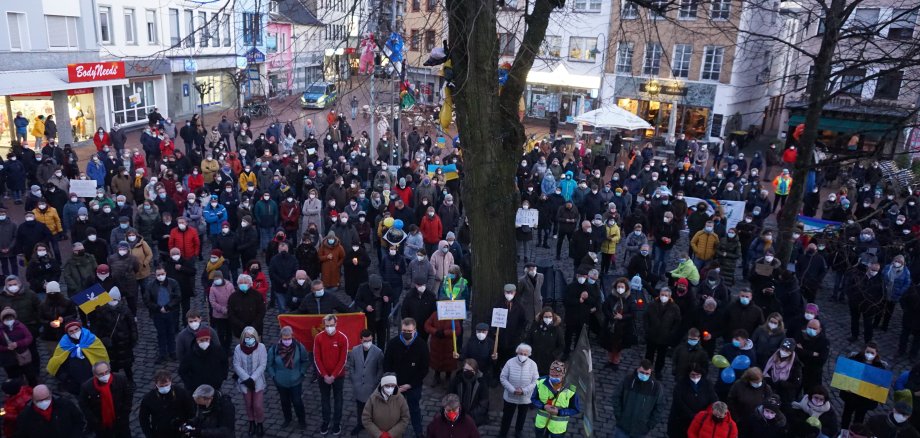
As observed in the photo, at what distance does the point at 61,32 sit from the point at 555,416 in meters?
27.7

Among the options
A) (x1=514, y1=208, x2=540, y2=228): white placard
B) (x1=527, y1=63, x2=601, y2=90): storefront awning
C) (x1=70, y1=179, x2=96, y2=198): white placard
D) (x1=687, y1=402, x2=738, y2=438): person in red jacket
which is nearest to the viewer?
(x1=687, y1=402, x2=738, y2=438): person in red jacket

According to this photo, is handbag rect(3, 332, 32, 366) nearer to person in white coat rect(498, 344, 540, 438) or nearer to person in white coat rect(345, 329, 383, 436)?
person in white coat rect(345, 329, 383, 436)

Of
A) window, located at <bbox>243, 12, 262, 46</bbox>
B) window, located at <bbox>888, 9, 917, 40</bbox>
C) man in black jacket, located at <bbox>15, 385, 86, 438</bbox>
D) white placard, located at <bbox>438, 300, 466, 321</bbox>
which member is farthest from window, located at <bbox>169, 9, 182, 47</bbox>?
window, located at <bbox>888, 9, 917, 40</bbox>

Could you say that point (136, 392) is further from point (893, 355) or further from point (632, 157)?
point (632, 157)

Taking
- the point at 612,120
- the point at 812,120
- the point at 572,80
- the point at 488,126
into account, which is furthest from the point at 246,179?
the point at 572,80

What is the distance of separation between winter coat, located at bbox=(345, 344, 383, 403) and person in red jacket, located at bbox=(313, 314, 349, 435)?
0.24m

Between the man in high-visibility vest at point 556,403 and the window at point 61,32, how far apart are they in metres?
26.8

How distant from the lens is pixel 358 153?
1991 cm

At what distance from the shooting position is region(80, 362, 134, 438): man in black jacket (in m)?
7.20

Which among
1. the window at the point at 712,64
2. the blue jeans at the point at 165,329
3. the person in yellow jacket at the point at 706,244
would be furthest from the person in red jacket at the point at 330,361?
the window at the point at 712,64

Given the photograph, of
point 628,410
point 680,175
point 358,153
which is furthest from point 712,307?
point 358,153

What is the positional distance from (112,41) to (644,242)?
2702 cm

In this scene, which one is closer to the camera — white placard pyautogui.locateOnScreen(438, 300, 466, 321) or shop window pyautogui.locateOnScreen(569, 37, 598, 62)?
white placard pyautogui.locateOnScreen(438, 300, 466, 321)

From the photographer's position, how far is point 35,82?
24828mm
